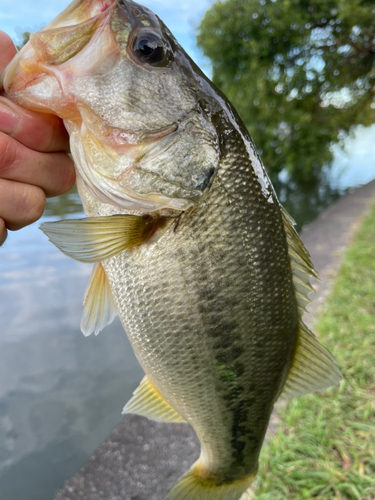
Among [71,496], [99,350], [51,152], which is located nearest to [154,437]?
[71,496]

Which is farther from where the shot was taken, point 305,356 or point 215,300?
→ point 305,356

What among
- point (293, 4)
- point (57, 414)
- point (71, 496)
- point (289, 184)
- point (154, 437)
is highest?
point (293, 4)

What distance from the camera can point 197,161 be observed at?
1176 millimetres

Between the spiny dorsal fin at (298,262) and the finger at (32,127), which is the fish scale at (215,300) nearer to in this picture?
the spiny dorsal fin at (298,262)

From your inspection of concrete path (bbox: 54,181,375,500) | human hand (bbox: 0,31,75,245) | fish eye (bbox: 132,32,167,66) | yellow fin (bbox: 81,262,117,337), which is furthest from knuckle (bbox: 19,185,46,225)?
concrete path (bbox: 54,181,375,500)

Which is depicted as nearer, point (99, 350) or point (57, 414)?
point (57, 414)

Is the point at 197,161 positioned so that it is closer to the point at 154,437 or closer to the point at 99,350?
the point at 154,437

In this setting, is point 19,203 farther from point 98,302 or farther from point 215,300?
point 215,300

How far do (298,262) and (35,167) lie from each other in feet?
3.36

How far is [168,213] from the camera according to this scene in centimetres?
119

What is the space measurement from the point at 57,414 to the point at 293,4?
12098 mm

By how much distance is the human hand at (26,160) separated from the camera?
110 cm

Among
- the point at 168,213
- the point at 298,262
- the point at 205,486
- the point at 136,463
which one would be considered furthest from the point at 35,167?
the point at 136,463

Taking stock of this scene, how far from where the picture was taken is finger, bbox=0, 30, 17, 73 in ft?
3.66
